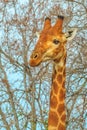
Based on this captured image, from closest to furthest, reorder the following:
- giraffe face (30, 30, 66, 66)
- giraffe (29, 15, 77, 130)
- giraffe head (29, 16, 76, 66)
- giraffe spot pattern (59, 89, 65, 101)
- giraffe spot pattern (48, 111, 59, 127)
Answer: giraffe face (30, 30, 66, 66)
giraffe head (29, 16, 76, 66)
giraffe (29, 15, 77, 130)
giraffe spot pattern (48, 111, 59, 127)
giraffe spot pattern (59, 89, 65, 101)

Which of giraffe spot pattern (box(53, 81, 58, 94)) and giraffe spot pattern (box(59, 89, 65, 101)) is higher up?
giraffe spot pattern (box(53, 81, 58, 94))

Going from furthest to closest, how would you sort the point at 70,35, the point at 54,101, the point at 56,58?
the point at 70,35 → the point at 54,101 → the point at 56,58

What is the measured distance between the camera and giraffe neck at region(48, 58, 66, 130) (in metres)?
4.88

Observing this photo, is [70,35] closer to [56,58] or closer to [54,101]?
[56,58]

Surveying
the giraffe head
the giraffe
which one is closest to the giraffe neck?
the giraffe

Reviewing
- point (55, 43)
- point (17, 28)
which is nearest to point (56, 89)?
point (55, 43)

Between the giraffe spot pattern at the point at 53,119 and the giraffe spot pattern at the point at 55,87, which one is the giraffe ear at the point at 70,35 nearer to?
the giraffe spot pattern at the point at 55,87

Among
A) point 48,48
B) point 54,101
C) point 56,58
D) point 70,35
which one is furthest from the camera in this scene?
point 70,35

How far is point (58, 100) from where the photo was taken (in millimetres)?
4926

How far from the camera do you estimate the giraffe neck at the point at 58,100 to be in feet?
16.0

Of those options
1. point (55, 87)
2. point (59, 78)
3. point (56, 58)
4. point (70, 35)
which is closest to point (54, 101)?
point (55, 87)

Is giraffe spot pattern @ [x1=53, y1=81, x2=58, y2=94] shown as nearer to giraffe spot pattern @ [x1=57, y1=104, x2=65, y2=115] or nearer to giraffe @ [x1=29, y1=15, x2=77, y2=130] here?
giraffe @ [x1=29, y1=15, x2=77, y2=130]

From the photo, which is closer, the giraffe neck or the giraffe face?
the giraffe face

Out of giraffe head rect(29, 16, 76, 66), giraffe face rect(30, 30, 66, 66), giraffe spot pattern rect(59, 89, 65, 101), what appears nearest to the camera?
giraffe face rect(30, 30, 66, 66)
